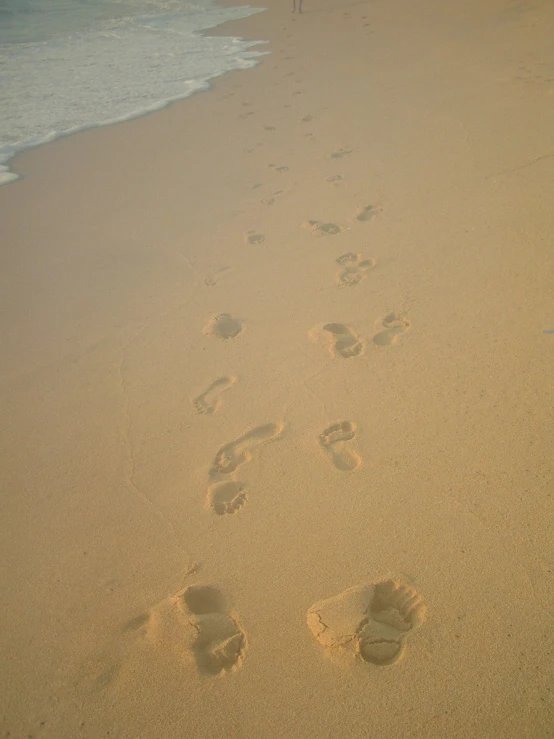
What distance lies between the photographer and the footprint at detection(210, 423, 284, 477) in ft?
7.14

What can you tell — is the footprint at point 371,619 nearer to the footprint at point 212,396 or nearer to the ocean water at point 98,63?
the footprint at point 212,396

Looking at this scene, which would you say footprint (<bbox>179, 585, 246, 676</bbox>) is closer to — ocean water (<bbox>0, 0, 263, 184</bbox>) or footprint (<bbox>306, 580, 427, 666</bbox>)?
footprint (<bbox>306, 580, 427, 666</bbox>)

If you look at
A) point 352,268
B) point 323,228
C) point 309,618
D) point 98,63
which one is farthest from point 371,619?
point 98,63

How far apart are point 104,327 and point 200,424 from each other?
105 centimetres

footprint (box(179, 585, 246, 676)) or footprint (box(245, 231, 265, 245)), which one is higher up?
footprint (box(245, 231, 265, 245))

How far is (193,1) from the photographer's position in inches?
621

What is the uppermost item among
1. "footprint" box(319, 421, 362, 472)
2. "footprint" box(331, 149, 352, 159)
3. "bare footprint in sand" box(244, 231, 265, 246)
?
"footprint" box(331, 149, 352, 159)

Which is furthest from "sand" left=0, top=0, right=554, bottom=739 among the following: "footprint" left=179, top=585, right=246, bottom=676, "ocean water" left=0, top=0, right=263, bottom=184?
"ocean water" left=0, top=0, right=263, bottom=184

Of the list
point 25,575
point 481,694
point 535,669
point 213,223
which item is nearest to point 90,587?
point 25,575

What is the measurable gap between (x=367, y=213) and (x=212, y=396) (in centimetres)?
194

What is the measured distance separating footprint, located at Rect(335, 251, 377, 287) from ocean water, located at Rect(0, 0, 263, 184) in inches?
138

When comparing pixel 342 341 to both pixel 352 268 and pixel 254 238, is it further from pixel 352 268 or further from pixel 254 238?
pixel 254 238

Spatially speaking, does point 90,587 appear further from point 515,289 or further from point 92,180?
point 92,180

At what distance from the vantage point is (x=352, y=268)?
10.5 feet
